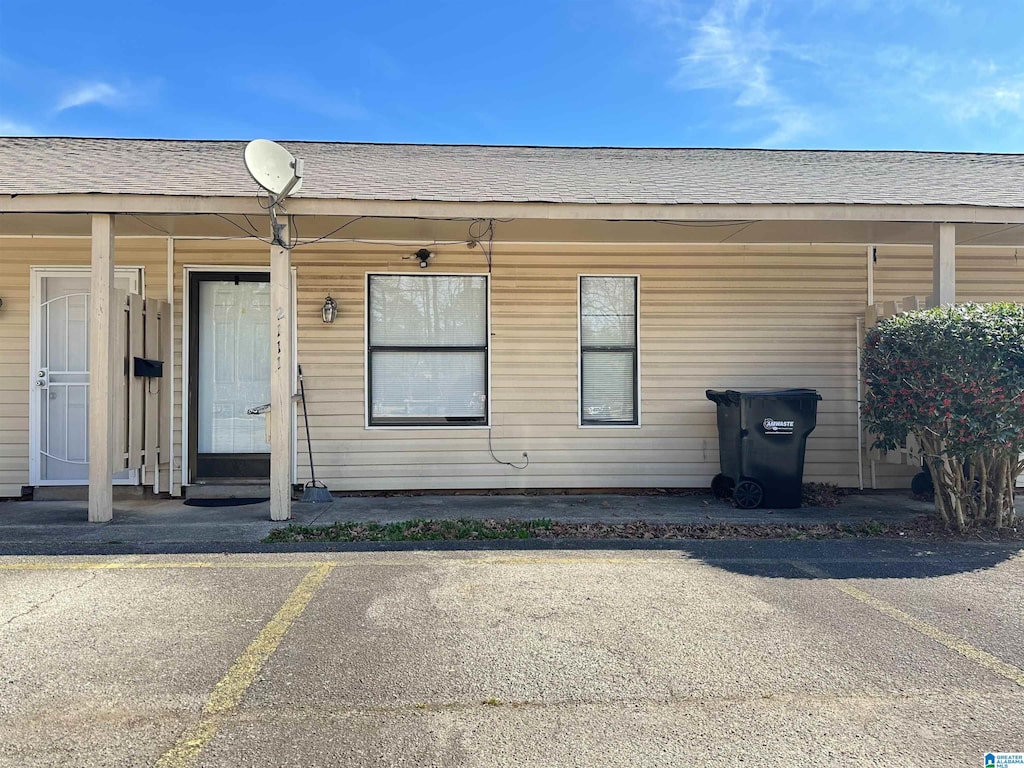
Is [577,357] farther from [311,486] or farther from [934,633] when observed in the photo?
[934,633]

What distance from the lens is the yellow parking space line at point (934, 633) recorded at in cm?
273

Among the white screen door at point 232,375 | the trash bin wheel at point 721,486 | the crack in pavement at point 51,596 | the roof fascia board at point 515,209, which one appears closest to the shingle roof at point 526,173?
the roof fascia board at point 515,209

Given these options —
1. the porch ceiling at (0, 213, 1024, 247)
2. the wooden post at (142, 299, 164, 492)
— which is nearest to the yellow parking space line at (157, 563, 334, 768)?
the porch ceiling at (0, 213, 1024, 247)

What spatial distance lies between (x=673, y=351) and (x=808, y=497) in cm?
199

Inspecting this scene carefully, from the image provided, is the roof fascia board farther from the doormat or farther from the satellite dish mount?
the doormat

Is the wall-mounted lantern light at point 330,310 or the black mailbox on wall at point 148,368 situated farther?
the wall-mounted lantern light at point 330,310

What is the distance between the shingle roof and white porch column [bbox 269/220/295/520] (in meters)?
0.67

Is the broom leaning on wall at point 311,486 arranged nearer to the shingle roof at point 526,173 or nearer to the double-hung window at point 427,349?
the double-hung window at point 427,349

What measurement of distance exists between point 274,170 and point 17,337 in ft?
12.0

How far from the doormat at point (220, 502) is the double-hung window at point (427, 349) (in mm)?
1410

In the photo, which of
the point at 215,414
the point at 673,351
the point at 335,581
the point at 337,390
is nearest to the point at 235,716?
the point at 335,581

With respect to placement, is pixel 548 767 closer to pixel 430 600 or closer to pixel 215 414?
pixel 430 600

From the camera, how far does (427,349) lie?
22.0ft

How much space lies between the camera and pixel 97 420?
17.2 feet
